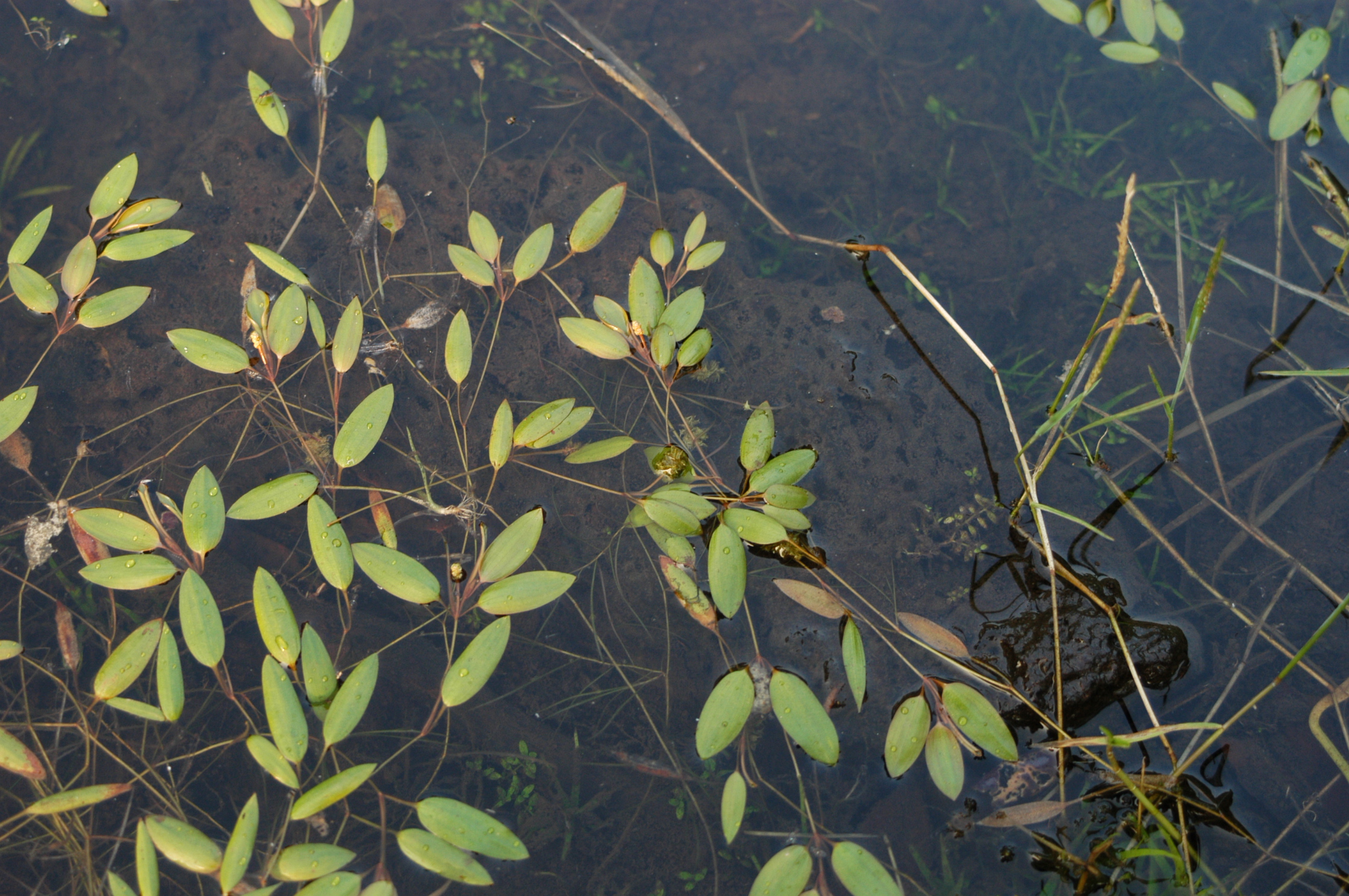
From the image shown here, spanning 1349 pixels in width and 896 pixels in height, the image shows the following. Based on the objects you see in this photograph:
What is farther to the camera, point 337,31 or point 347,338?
point 337,31

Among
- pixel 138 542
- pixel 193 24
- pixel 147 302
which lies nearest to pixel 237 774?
pixel 138 542

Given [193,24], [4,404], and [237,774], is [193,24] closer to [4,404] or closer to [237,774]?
[4,404]

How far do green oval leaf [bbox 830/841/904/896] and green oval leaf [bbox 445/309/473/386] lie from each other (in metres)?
1.62

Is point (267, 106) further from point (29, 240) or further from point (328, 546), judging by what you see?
point (328, 546)

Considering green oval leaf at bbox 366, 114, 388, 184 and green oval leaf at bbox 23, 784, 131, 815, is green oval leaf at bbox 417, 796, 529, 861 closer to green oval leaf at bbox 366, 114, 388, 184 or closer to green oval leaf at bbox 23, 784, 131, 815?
green oval leaf at bbox 23, 784, 131, 815

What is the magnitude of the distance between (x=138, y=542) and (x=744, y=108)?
2407mm

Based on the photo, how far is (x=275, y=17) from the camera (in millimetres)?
2594

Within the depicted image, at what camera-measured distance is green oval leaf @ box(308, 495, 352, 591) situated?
78.0 inches

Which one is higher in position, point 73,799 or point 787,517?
point 787,517

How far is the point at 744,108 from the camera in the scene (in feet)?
9.18

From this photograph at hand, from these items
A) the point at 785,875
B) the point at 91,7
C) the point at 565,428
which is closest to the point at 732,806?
the point at 785,875

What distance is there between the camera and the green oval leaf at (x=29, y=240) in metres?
2.28

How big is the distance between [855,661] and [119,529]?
1986mm

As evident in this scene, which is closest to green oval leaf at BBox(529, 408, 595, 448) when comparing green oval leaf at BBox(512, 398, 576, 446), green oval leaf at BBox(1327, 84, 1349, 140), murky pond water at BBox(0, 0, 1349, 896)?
green oval leaf at BBox(512, 398, 576, 446)
